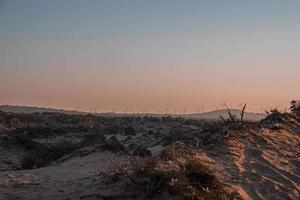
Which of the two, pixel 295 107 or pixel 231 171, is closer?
pixel 231 171

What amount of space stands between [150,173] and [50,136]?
2334 centimetres

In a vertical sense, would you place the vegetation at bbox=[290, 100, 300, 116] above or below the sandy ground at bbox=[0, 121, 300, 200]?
above

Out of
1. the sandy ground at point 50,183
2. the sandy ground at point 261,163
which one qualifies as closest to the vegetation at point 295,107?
the sandy ground at point 261,163

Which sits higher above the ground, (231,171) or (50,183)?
(231,171)

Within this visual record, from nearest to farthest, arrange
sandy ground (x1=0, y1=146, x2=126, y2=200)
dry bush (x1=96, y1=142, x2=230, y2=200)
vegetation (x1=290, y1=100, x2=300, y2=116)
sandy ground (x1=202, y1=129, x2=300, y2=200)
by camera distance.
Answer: dry bush (x1=96, y1=142, x2=230, y2=200), sandy ground (x1=0, y1=146, x2=126, y2=200), sandy ground (x1=202, y1=129, x2=300, y2=200), vegetation (x1=290, y1=100, x2=300, y2=116)

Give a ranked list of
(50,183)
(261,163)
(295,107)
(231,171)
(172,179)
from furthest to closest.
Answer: (295,107)
(261,163)
(231,171)
(50,183)
(172,179)

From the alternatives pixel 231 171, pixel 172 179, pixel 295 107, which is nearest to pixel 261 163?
pixel 231 171

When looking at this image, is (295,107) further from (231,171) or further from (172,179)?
(172,179)

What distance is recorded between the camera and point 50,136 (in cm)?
3189

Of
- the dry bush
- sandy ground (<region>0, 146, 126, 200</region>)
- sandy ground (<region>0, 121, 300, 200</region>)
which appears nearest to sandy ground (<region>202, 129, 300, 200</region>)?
sandy ground (<region>0, 121, 300, 200</region>)

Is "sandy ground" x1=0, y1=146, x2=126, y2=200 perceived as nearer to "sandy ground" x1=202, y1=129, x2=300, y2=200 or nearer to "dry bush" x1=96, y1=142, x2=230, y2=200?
"dry bush" x1=96, y1=142, x2=230, y2=200

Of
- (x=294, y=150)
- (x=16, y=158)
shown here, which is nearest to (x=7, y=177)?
(x=294, y=150)

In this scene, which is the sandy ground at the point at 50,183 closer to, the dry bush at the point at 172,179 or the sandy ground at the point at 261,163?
the dry bush at the point at 172,179

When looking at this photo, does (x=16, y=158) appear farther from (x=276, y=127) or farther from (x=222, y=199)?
(x=222, y=199)
